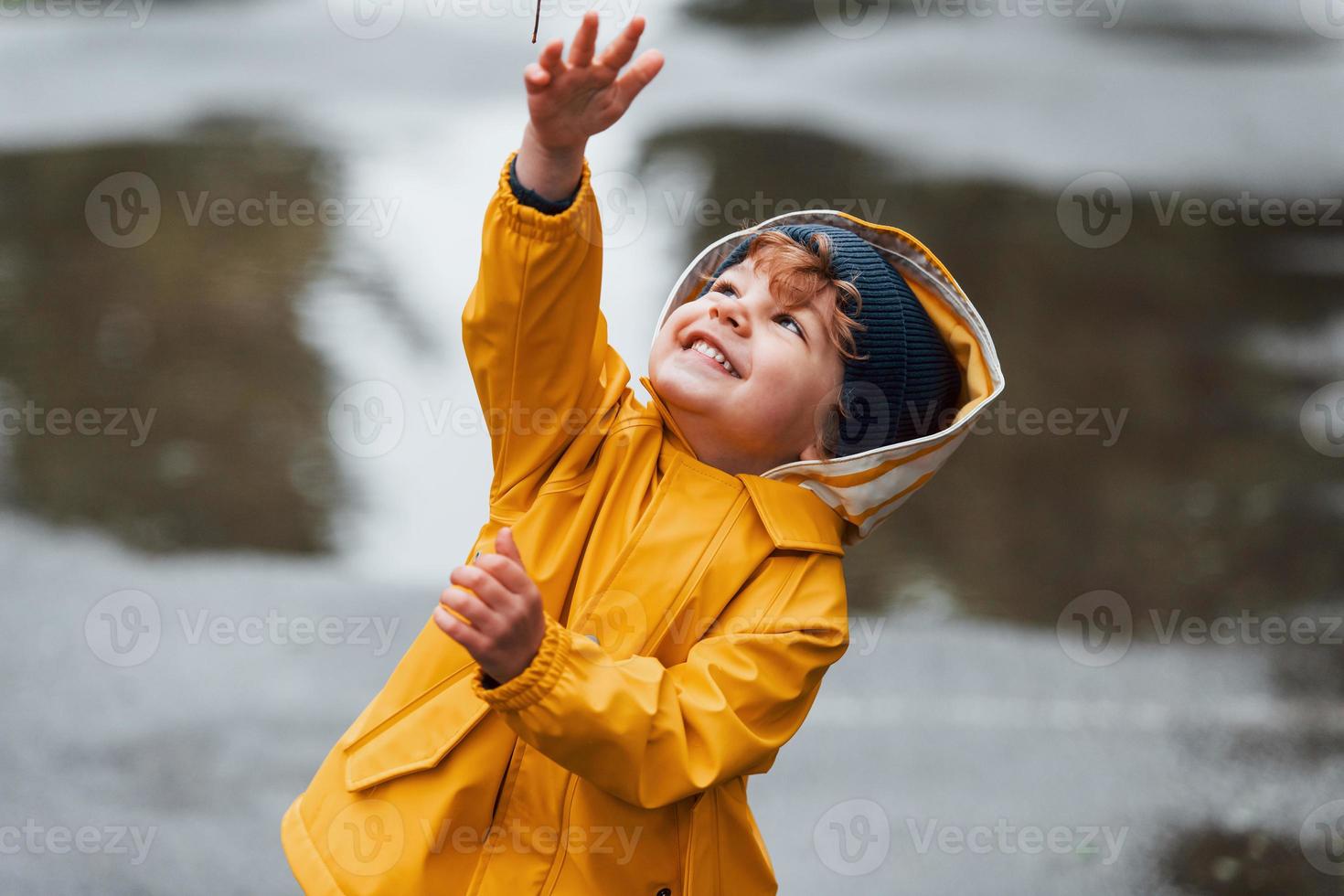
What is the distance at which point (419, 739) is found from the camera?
1519mm

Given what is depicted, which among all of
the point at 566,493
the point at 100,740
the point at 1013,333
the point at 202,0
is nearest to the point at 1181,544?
the point at 1013,333

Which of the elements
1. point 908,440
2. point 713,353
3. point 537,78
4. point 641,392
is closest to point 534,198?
point 537,78

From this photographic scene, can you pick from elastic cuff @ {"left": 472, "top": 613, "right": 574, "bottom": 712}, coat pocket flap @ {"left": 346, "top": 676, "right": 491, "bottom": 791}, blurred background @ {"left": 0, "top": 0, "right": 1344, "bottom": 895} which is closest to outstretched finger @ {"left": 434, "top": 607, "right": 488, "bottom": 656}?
elastic cuff @ {"left": 472, "top": 613, "right": 574, "bottom": 712}

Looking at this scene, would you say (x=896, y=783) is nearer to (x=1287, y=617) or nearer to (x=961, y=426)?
(x=1287, y=617)

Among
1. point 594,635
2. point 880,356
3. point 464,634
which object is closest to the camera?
point 464,634

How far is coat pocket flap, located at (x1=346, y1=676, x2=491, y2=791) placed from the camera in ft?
4.92

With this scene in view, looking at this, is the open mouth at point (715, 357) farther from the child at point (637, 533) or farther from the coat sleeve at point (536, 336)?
the coat sleeve at point (536, 336)

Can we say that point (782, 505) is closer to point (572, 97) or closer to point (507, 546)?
point (507, 546)

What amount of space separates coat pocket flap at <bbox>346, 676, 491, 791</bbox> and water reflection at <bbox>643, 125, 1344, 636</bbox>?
1834 mm

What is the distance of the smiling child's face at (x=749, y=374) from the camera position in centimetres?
156

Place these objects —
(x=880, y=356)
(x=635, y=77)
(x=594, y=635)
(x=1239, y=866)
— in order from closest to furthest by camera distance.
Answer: (x=635, y=77) → (x=594, y=635) → (x=880, y=356) → (x=1239, y=866)

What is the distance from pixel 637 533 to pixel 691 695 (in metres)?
0.21

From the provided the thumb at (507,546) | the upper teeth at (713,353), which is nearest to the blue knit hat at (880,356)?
the upper teeth at (713,353)

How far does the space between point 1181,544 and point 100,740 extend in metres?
2.65
